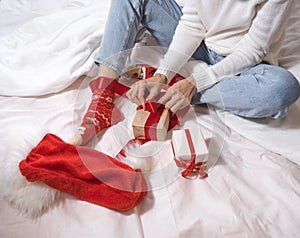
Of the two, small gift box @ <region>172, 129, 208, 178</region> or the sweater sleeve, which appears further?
the sweater sleeve

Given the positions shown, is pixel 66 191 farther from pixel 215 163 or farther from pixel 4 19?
pixel 4 19

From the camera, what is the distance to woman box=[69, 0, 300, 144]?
0.79 metres

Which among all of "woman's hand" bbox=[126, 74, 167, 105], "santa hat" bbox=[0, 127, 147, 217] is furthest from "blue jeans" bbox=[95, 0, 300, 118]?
"santa hat" bbox=[0, 127, 147, 217]

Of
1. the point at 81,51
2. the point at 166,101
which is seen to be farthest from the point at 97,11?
the point at 166,101

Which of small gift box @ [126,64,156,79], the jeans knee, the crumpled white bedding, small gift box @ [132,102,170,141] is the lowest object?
the crumpled white bedding

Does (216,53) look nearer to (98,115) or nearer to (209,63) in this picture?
(209,63)

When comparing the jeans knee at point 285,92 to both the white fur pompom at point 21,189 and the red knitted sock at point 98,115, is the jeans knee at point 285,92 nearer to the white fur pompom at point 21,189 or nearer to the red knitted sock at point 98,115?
the red knitted sock at point 98,115

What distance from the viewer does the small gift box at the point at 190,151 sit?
71cm

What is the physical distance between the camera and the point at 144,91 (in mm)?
769

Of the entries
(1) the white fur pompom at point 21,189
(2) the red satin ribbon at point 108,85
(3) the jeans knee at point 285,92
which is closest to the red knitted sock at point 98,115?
(2) the red satin ribbon at point 108,85

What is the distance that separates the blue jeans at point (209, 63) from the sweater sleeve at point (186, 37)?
0.17 ft

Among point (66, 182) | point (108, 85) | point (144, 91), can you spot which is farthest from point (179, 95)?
point (66, 182)

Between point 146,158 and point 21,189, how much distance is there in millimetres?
273

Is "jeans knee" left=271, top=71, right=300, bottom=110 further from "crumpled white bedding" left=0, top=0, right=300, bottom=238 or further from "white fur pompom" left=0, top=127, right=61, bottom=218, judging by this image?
"white fur pompom" left=0, top=127, right=61, bottom=218
